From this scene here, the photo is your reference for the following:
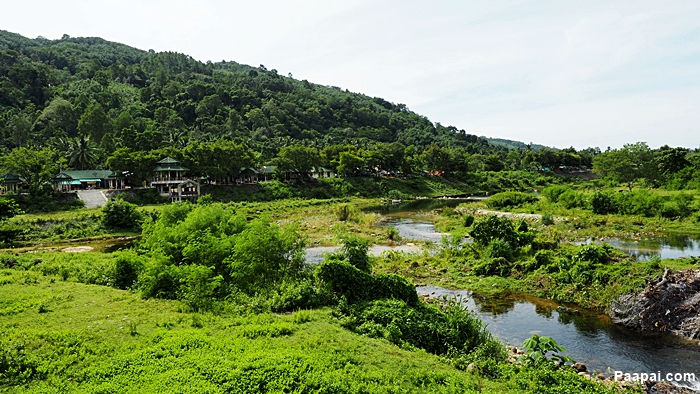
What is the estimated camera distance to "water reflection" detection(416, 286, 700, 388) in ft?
49.9

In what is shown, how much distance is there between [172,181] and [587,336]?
220ft

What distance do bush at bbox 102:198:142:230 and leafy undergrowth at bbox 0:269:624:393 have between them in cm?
3460

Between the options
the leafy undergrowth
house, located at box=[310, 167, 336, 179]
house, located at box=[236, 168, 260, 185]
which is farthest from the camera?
house, located at box=[310, 167, 336, 179]

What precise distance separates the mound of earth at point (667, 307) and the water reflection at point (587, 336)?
49cm

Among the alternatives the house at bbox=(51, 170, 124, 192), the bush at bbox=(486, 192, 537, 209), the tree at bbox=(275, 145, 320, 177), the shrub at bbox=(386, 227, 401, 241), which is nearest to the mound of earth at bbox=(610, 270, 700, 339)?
the shrub at bbox=(386, 227, 401, 241)

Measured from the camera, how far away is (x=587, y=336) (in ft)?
58.3

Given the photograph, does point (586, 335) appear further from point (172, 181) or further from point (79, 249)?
point (172, 181)

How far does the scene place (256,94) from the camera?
19412 cm

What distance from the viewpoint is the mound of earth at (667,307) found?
57.3 ft

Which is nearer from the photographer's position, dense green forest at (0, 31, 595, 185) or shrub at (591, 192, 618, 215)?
shrub at (591, 192, 618, 215)

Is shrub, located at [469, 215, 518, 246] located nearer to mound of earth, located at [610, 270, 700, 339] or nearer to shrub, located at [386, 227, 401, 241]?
mound of earth, located at [610, 270, 700, 339]

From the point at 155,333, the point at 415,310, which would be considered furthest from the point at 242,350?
the point at 415,310

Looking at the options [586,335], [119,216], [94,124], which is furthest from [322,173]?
[586,335]

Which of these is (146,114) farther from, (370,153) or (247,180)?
(370,153)
